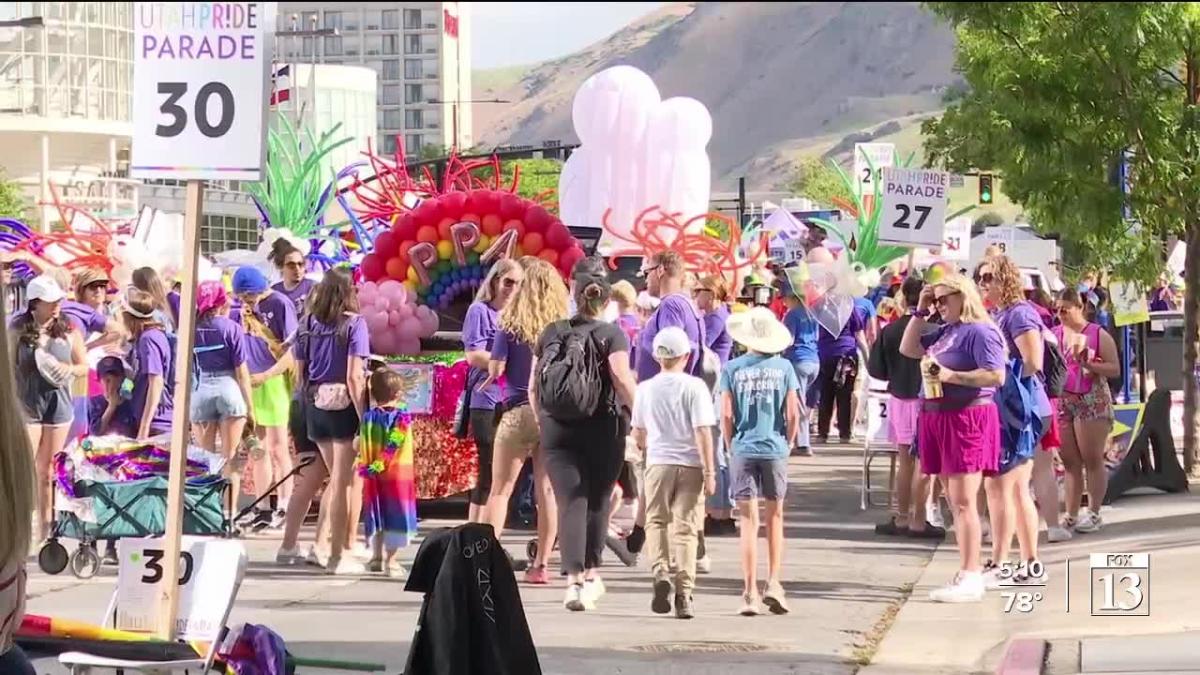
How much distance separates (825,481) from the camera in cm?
2030

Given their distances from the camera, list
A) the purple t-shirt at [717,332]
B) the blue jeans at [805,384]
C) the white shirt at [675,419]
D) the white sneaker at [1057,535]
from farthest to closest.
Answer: the blue jeans at [805,384] → the purple t-shirt at [717,332] → the white sneaker at [1057,535] → the white shirt at [675,419]

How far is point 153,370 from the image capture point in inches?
543

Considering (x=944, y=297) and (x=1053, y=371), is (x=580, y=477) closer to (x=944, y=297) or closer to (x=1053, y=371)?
(x=944, y=297)

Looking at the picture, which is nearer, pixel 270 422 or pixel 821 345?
pixel 270 422

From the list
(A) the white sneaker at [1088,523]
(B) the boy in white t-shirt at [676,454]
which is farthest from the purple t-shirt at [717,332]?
(B) the boy in white t-shirt at [676,454]

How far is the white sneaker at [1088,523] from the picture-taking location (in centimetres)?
1548

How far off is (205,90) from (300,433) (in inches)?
208

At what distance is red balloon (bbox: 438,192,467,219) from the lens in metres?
16.5

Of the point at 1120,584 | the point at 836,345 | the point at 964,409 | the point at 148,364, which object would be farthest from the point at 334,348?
the point at 836,345

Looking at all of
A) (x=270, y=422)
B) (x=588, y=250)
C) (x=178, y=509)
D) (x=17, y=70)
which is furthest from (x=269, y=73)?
(x=17, y=70)

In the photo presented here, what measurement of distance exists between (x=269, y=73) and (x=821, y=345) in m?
16.7

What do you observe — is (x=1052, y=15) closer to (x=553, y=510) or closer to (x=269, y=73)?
(x=553, y=510)

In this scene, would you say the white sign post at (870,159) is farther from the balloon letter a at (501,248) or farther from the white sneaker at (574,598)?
the white sneaker at (574,598)

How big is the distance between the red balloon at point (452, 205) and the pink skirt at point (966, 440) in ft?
17.1
